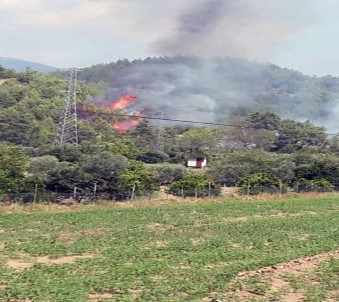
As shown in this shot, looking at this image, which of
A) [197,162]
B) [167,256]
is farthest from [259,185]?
[167,256]

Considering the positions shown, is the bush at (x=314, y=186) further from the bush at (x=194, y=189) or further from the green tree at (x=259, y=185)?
the bush at (x=194, y=189)

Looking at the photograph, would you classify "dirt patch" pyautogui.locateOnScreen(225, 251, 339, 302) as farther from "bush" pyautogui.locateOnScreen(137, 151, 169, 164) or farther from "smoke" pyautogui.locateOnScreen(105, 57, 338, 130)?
"smoke" pyautogui.locateOnScreen(105, 57, 338, 130)

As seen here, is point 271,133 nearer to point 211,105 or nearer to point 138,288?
point 211,105

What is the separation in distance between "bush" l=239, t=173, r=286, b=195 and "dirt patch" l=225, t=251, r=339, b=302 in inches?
830

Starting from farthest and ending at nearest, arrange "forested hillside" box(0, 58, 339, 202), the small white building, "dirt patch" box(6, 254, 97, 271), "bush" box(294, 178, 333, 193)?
1. the small white building
2. "bush" box(294, 178, 333, 193)
3. "forested hillside" box(0, 58, 339, 202)
4. "dirt patch" box(6, 254, 97, 271)

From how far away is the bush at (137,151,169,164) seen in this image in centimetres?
5430

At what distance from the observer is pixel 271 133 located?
255ft

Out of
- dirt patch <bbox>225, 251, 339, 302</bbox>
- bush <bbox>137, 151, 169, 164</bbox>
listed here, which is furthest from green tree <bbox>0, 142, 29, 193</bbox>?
bush <bbox>137, 151, 169, 164</bbox>

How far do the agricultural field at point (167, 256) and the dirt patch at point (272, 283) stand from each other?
22 mm

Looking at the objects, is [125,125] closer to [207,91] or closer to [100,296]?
[207,91]

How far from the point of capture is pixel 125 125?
80750 mm

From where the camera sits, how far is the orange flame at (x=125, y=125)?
252ft

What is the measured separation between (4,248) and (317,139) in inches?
2560

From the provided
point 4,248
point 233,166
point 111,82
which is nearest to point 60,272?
point 4,248
